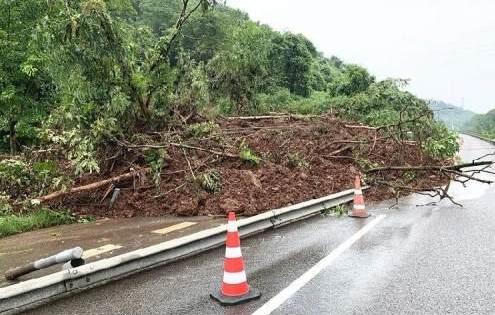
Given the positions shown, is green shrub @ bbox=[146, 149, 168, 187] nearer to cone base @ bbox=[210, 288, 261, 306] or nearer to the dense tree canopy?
the dense tree canopy

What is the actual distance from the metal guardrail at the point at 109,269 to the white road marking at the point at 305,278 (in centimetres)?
170

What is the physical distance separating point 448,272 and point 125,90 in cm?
824

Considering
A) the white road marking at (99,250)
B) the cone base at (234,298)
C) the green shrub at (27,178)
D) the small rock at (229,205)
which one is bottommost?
the cone base at (234,298)

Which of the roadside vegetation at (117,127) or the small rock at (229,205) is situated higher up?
the roadside vegetation at (117,127)

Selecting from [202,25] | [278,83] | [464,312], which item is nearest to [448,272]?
[464,312]

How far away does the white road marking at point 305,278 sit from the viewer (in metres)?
4.71

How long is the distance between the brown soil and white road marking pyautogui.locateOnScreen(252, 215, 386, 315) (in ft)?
9.27

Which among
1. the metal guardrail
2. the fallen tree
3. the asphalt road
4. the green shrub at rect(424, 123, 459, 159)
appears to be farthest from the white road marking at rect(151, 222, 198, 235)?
the green shrub at rect(424, 123, 459, 159)

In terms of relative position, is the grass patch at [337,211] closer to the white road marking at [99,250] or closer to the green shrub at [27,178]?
the white road marking at [99,250]

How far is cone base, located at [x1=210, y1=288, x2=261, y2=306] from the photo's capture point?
15.8ft

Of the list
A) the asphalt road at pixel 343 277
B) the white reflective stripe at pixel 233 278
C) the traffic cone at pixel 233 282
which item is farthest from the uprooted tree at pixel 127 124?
the white reflective stripe at pixel 233 278

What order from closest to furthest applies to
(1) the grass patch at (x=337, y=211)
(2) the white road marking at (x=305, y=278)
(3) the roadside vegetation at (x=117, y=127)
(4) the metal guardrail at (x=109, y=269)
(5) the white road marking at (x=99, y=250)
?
(2) the white road marking at (x=305, y=278), (4) the metal guardrail at (x=109, y=269), (5) the white road marking at (x=99, y=250), (1) the grass patch at (x=337, y=211), (3) the roadside vegetation at (x=117, y=127)

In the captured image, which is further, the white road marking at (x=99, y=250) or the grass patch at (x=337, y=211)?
the grass patch at (x=337, y=211)

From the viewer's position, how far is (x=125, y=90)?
11.4 meters
